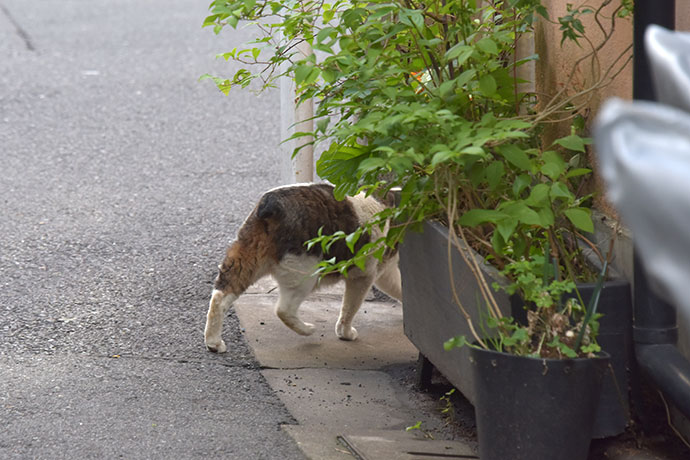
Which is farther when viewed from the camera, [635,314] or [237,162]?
[237,162]

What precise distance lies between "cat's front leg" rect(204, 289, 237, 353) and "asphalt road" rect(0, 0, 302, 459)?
72 millimetres

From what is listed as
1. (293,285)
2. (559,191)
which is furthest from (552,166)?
(293,285)

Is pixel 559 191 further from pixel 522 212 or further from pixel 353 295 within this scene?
pixel 353 295

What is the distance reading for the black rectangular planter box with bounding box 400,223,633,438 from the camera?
3367 mm

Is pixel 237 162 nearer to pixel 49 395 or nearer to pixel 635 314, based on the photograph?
pixel 49 395

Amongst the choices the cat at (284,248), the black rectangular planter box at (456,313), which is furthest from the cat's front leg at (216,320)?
the black rectangular planter box at (456,313)

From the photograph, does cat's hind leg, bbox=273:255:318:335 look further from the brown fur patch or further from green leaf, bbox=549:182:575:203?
green leaf, bbox=549:182:575:203

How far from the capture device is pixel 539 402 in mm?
2988

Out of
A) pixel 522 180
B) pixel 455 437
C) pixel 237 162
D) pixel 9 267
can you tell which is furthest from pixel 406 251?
pixel 237 162

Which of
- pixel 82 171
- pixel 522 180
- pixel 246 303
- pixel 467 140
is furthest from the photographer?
pixel 82 171

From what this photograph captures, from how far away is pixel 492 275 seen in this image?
352cm

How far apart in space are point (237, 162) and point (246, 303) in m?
3.38

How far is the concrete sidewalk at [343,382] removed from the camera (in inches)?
155

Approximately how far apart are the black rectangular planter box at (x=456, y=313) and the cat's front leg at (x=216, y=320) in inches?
37.1
